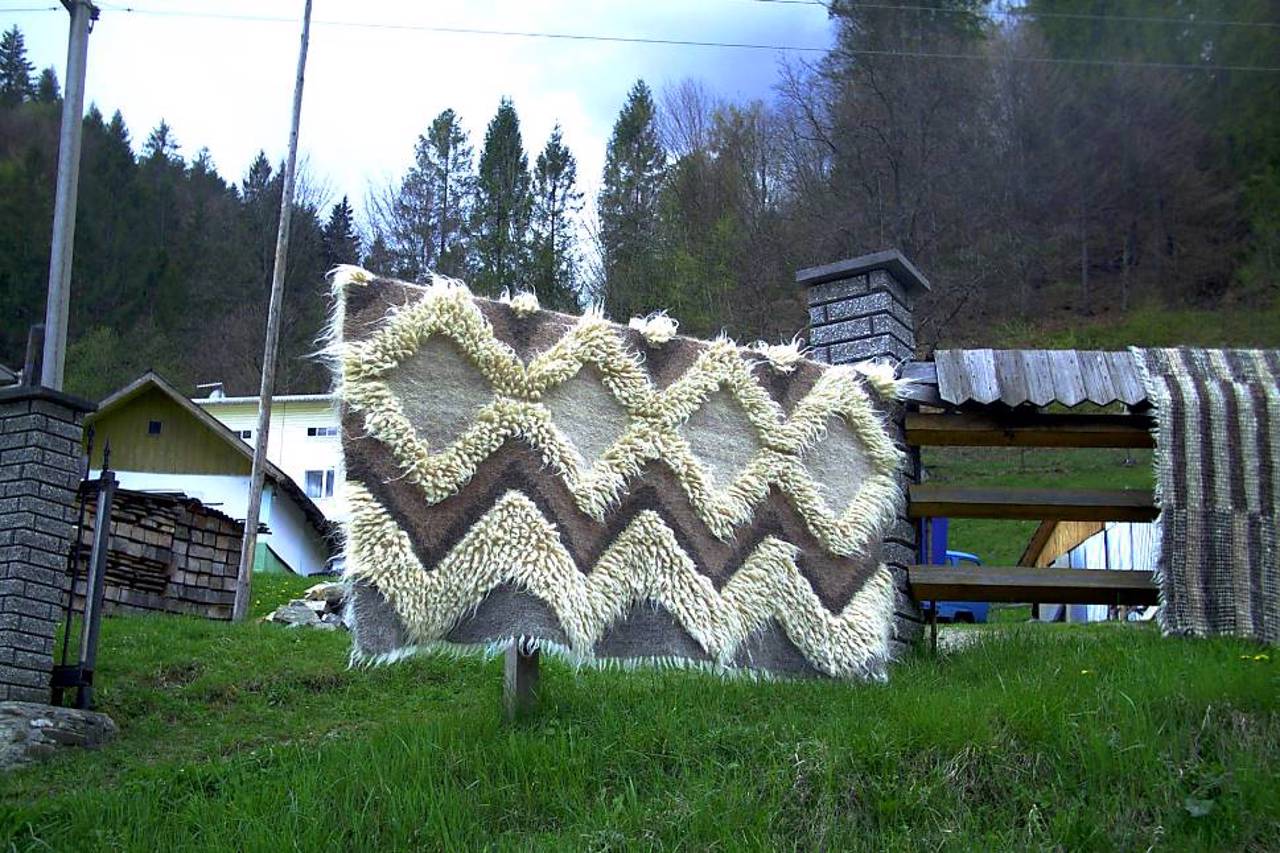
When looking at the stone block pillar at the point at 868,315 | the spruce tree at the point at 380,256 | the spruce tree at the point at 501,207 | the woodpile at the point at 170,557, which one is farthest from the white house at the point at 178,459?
the stone block pillar at the point at 868,315

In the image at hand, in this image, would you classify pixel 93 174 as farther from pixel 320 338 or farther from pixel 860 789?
pixel 860 789

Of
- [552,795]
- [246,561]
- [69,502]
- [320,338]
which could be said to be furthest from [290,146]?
[552,795]

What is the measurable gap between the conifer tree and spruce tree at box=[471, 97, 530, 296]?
9385 millimetres

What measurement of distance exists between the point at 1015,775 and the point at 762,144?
19765mm

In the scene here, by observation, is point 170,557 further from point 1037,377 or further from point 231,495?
point 1037,377

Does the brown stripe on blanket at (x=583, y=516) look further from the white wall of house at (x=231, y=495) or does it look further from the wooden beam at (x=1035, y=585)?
the white wall of house at (x=231, y=495)

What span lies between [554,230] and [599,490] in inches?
718

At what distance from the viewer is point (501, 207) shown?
22.0m

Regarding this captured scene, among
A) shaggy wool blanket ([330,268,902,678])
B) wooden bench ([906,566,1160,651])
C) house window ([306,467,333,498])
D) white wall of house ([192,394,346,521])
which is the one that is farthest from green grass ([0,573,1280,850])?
house window ([306,467,333,498])

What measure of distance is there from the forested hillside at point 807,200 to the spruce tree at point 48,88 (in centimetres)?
9

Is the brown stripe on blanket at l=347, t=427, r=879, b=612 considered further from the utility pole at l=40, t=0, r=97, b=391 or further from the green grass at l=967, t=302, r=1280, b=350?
the green grass at l=967, t=302, r=1280, b=350

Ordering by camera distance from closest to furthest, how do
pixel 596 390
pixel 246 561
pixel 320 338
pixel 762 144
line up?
pixel 320 338 < pixel 596 390 < pixel 246 561 < pixel 762 144

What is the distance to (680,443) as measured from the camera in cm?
467

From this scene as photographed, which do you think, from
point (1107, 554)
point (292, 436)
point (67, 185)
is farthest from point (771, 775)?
point (292, 436)
